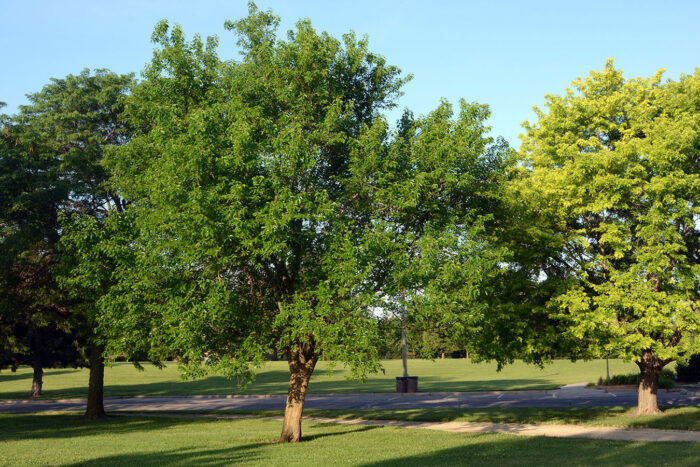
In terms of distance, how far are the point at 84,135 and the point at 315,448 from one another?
58.4ft

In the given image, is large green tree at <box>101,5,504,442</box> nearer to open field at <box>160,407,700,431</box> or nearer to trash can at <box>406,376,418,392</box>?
open field at <box>160,407,700,431</box>

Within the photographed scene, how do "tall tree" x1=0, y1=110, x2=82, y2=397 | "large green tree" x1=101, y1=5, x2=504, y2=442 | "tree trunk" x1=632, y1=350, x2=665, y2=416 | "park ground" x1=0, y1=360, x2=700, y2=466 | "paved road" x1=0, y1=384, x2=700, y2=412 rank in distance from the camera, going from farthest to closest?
"paved road" x1=0, y1=384, x2=700, y2=412 → "tall tree" x1=0, y1=110, x2=82, y2=397 → "tree trunk" x1=632, y1=350, x2=665, y2=416 → "large green tree" x1=101, y1=5, x2=504, y2=442 → "park ground" x1=0, y1=360, x2=700, y2=466

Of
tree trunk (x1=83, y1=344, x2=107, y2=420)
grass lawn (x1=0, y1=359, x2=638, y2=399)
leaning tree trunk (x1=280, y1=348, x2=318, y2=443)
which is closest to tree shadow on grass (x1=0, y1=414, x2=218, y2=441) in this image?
tree trunk (x1=83, y1=344, x2=107, y2=420)

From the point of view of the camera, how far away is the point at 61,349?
133ft

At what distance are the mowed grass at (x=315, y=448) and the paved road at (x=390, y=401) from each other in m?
10.3

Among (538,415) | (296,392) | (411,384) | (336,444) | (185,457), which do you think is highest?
(296,392)

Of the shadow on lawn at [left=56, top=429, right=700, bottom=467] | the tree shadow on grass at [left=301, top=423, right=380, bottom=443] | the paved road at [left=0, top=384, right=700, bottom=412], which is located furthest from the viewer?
the paved road at [left=0, top=384, right=700, bottom=412]

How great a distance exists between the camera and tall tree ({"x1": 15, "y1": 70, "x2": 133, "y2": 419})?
2567cm

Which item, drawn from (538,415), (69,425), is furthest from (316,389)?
(538,415)

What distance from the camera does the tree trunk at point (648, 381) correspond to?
2164 cm

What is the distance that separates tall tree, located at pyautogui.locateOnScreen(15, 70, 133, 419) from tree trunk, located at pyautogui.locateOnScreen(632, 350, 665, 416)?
21.3 meters

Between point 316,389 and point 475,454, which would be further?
point 316,389

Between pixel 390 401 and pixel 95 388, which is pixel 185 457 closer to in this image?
pixel 95 388

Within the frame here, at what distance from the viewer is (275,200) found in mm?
15594
